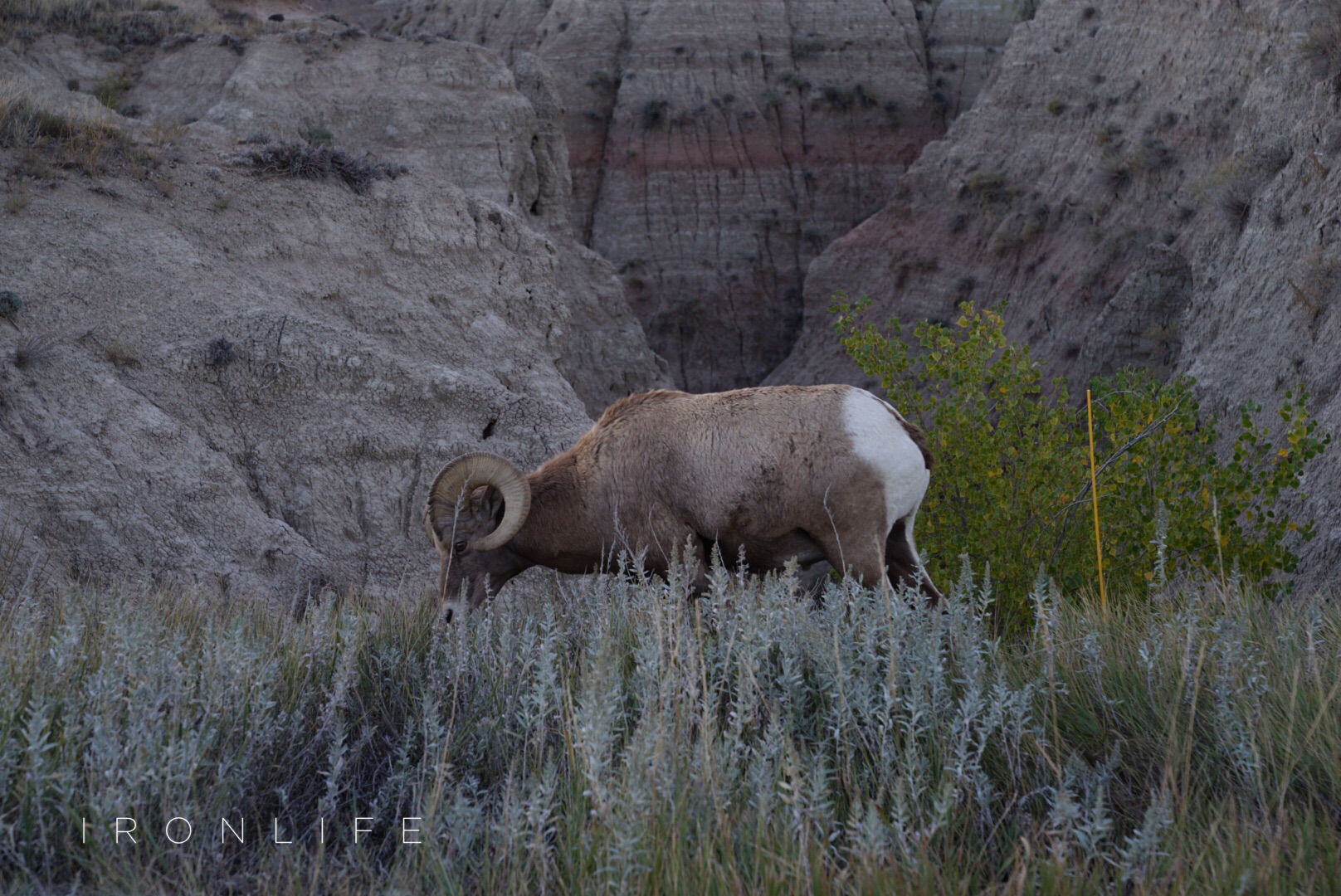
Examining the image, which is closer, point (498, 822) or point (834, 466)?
point (498, 822)

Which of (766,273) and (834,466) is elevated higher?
(834,466)

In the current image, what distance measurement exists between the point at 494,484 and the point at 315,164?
6.93 m

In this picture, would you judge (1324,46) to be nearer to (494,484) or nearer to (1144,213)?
(1144,213)

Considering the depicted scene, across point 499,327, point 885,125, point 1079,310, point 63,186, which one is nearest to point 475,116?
point 499,327

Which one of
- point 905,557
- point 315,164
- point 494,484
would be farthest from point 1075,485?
point 315,164

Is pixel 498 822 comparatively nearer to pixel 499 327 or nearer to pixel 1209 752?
pixel 1209 752

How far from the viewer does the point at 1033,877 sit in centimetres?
298

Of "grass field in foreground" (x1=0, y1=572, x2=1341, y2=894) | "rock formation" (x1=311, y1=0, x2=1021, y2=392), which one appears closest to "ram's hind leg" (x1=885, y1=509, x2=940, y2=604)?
"grass field in foreground" (x1=0, y1=572, x2=1341, y2=894)

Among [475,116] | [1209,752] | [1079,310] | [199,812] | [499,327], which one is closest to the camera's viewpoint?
[199,812]

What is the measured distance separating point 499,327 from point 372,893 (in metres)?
9.66

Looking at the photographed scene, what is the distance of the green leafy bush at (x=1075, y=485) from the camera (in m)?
7.50

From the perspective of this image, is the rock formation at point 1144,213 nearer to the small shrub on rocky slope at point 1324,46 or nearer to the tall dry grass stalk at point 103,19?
the small shrub on rocky slope at point 1324,46

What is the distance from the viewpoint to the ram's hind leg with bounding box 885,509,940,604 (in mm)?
6977

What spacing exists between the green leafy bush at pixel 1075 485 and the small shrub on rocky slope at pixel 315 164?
6.99m
